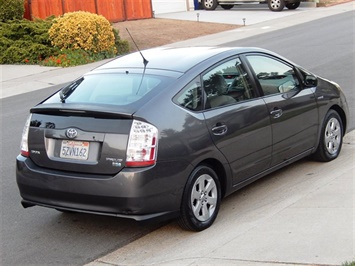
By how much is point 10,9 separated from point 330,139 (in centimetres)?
1601

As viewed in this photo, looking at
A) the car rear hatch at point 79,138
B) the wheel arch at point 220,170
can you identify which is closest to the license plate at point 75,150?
the car rear hatch at point 79,138

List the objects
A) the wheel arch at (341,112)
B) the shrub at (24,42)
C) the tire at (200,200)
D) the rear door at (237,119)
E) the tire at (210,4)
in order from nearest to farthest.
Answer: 1. the tire at (200,200)
2. the rear door at (237,119)
3. the wheel arch at (341,112)
4. the shrub at (24,42)
5. the tire at (210,4)

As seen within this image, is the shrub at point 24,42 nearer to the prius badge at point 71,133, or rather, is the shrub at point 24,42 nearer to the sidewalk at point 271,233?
the sidewalk at point 271,233

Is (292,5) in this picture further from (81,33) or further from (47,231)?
(47,231)

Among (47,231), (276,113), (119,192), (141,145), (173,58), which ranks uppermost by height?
(173,58)

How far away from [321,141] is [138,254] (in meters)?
3.00

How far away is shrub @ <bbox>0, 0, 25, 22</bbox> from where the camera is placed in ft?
71.1

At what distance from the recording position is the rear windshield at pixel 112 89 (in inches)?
242

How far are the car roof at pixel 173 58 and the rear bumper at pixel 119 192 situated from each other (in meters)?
1.20

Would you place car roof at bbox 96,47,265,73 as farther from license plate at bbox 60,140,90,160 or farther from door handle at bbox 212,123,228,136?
license plate at bbox 60,140,90,160

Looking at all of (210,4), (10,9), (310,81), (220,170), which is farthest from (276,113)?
(210,4)

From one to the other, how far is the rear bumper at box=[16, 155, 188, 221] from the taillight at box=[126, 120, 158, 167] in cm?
7

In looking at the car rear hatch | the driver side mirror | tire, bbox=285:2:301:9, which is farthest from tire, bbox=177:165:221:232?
tire, bbox=285:2:301:9

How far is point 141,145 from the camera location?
570 cm
